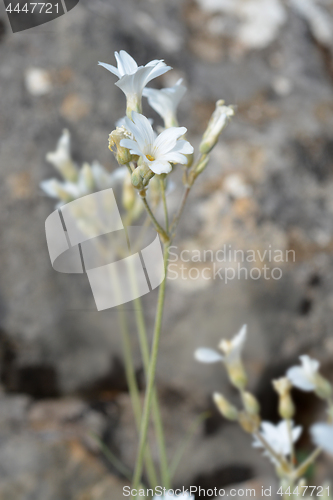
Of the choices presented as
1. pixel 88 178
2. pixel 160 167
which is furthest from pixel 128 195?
pixel 160 167

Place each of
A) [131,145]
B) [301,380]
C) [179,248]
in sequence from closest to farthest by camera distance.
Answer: [131,145], [301,380], [179,248]

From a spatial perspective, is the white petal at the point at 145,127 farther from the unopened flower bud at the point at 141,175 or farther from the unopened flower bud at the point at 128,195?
the unopened flower bud at the point at 128,195

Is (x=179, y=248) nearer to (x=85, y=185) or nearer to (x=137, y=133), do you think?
(x=85, y=185)

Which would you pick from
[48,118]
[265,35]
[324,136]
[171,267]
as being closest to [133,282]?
[171,267]

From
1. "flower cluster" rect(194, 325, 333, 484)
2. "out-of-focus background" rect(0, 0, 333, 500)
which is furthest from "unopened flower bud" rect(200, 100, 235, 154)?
"out-of-focus background" rect(0, 0, 333, 500)

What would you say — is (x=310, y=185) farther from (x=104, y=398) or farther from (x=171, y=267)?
(x=104, y=398)

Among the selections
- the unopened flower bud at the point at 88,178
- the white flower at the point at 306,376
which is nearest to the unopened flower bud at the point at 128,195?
the unopened flower bud at the point at 88,178
